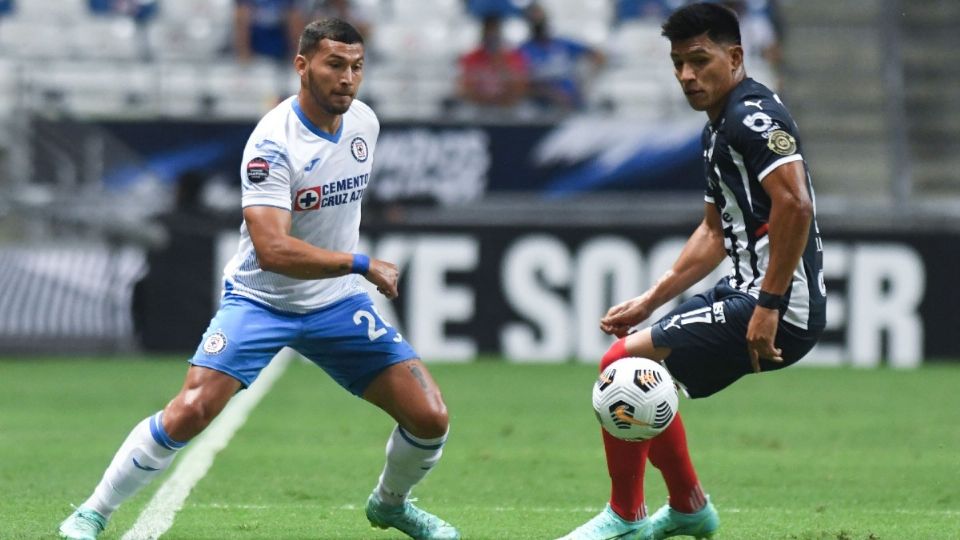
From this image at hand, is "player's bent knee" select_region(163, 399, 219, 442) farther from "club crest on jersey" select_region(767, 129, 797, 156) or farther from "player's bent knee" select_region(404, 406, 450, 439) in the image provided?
"club crest on jersey" select_region(767, 129, 797, 156)

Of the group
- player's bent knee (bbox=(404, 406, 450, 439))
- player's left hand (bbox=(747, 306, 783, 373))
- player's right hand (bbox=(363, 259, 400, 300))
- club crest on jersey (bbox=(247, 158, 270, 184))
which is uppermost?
club crest on jersey (bbox=(247, 158, 270, 184))

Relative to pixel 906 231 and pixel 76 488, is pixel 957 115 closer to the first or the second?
pixel 906 231

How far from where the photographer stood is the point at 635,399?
6410 millimetres

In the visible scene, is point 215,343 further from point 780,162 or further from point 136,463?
point 780,162

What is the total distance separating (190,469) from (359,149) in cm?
315

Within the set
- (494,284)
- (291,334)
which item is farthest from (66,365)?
(291,334)

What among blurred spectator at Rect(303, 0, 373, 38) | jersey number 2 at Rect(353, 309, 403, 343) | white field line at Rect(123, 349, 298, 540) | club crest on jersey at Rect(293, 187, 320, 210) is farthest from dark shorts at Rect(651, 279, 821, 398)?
blurred spectator at Rect(303, 0, 373, 38)

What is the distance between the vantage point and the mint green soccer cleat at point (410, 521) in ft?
22.5

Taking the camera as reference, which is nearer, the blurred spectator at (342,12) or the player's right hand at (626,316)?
the player's right hand at (626,316)

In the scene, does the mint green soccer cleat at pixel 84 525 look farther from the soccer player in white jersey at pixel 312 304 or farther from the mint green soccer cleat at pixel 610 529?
the mint green soccer cleat at pixel 610 529

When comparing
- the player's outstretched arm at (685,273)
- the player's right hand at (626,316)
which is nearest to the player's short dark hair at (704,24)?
the player's outstretched arm at (685,273)

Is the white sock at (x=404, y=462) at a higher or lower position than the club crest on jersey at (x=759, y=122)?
lower

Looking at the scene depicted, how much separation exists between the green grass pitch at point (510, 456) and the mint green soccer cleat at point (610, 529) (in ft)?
1.06

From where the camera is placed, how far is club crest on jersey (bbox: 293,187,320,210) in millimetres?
6625
